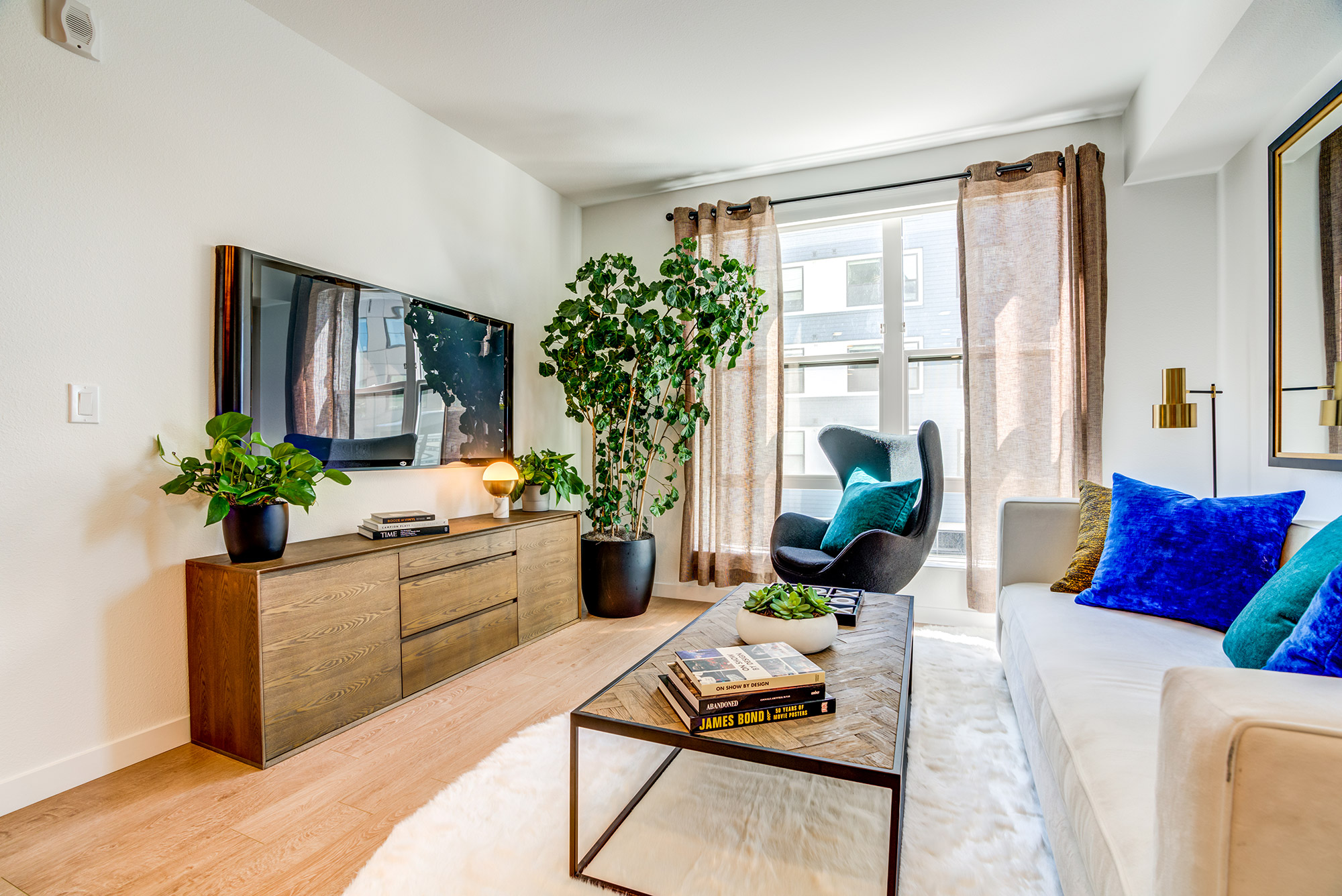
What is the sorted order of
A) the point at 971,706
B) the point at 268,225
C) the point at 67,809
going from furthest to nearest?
the point at 268,225
the point at 971,706
the point at 67,809

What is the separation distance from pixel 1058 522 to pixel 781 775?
148 centimetres

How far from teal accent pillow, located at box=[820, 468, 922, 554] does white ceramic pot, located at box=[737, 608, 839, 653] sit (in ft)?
4.18

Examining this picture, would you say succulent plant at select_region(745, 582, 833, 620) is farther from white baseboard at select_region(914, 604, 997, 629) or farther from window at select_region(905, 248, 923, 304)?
window at select_region(905, 248, 923, 304)

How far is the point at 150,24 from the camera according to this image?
6.55 feet

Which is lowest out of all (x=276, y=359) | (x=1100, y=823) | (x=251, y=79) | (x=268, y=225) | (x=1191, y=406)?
(x=1100, y=823)

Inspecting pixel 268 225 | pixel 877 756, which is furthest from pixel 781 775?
pixel 268 225

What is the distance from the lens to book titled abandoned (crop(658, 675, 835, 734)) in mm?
1245

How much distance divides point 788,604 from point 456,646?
155 cm

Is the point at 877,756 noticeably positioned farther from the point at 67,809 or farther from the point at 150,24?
the point at 150,24

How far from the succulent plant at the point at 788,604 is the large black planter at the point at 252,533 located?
4.87 ft

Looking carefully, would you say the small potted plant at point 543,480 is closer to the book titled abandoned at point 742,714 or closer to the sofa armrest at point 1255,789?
the book titled abandoned at point 742,714

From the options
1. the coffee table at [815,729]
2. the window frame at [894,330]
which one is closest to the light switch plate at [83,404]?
the coffee table at [815,729]

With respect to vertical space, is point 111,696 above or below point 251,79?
below

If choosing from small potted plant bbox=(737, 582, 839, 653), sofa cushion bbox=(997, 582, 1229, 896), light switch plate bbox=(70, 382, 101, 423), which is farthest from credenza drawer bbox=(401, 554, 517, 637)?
sofa cushion bbox=(997, 582, 1229, 896)
